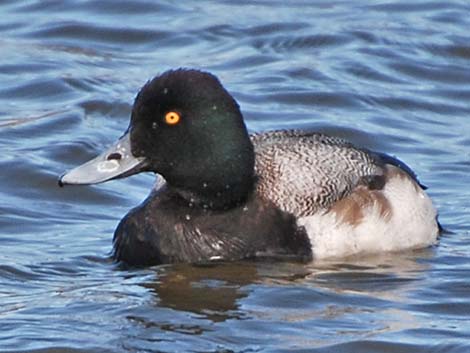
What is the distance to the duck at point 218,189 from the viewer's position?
1088 centimetres

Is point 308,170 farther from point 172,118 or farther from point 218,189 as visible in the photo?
point 172,118

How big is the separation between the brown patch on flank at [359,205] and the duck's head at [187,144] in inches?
26.3

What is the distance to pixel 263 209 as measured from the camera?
1111cm

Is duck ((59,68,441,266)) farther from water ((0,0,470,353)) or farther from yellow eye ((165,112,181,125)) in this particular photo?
water ((0,0,470,353))

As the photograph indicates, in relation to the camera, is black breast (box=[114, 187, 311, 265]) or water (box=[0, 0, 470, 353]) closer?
water (box=[0, 0, 470, 353])

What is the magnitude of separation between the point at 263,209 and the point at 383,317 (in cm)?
148

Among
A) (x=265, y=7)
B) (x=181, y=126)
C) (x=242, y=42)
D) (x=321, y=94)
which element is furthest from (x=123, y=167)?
(x=265, y=7)

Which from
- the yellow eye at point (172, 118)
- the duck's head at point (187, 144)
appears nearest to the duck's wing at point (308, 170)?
the duck's head at point (187, 144)

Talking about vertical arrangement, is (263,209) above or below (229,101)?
below

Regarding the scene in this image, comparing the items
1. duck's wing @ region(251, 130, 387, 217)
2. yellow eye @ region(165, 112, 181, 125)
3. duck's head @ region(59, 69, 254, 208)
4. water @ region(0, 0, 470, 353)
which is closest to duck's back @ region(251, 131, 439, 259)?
duck's wing @ region(251, 130, 387, 217)

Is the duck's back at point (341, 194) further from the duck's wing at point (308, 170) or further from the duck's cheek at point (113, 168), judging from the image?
the duck's cheek at point (113, 168)

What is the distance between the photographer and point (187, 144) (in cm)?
1098

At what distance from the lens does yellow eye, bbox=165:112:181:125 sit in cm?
1083

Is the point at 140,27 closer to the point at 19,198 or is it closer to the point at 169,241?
the point at 19,198
